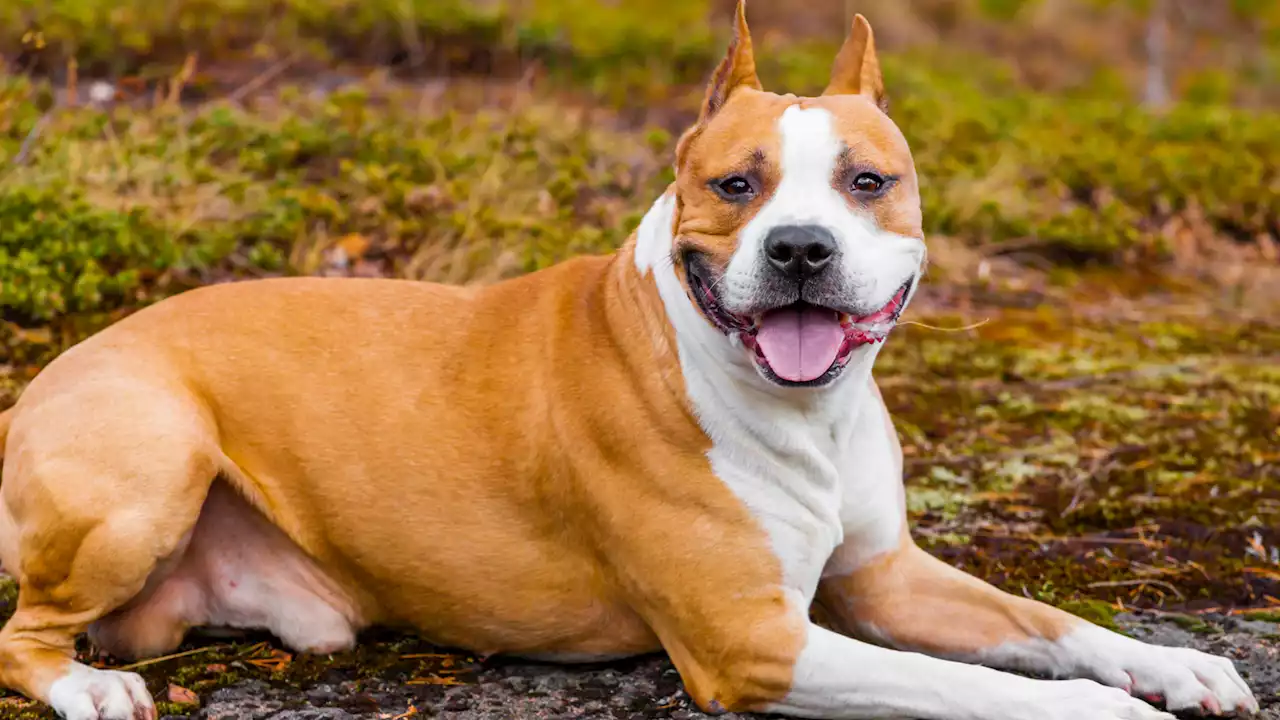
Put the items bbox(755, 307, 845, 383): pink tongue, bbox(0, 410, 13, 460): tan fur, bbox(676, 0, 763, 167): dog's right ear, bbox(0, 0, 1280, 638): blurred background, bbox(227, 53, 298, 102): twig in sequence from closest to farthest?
bbox(755, 307, 845, 383): pink tongue
bbox(676, 0, 763, 167): dog's right ear
bbox(0, 410, 13, 460): tan fur
bbox(0, 0, 1280, 638): blurred background
bbox(227, 53, 298, 102): twig

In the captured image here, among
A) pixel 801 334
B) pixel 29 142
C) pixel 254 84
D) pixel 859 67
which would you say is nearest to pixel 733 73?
pixel 859 67

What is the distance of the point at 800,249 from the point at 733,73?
659 mm

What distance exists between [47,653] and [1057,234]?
6041 mm

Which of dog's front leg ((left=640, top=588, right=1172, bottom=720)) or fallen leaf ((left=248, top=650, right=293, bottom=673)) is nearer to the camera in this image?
dog's front leg ((left=640, top=588, right=1172, bottom=720))

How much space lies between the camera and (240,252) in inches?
240

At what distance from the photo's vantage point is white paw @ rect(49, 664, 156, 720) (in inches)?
126

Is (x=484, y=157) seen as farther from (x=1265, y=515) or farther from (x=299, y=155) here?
(x=1265, y=515)

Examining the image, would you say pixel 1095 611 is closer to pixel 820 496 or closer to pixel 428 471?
pixel 820 496

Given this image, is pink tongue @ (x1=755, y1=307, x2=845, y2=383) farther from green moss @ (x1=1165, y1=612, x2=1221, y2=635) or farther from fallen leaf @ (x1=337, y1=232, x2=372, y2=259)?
fallen leaf @ (x1=337, y1=232, x2=372, y2=259)

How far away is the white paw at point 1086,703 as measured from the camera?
296cm

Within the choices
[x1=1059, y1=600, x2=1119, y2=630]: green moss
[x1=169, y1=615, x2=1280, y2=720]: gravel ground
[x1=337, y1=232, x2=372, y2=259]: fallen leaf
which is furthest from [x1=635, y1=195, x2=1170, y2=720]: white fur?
[x1=337, y1=232, x2=372, y2=259]: fallen leaf

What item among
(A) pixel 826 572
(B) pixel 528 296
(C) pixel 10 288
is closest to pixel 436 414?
(B) pixel 528 296

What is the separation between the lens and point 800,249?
300cm

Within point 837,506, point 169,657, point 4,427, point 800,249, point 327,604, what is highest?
point 800,249
